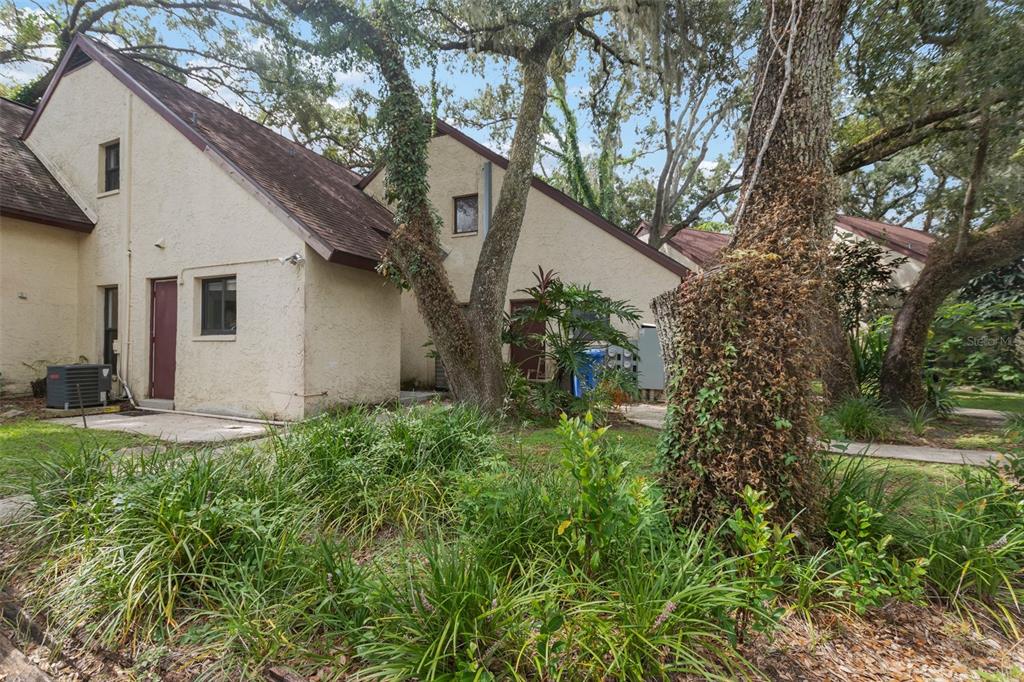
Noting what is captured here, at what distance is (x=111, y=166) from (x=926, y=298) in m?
15.4

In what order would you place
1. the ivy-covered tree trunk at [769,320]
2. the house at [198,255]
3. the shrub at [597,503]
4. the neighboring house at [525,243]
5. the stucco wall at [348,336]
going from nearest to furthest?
the shrub at [597,503], the ivy-covered tree trunk at [769,320], the stucco wall at [348,336], the house at [198,255], the neighboring house at [525,243]

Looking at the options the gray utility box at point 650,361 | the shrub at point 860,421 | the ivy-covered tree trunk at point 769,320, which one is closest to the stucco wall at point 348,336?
the gray utility box at point 650,361

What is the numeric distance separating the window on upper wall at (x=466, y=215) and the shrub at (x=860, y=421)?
27.9 ft

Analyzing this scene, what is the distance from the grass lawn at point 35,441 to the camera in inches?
157

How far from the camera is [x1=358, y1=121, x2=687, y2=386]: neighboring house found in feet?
34.2

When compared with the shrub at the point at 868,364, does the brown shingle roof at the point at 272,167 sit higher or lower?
higher

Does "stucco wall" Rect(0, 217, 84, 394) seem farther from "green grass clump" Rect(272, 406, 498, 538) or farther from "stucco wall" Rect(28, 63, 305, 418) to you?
"green grass clump" Rect(272, 406, 498, 538)

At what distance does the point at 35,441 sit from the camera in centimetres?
580

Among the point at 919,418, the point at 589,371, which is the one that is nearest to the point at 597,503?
the point at 589,371

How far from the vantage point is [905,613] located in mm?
2336

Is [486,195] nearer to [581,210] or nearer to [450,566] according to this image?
[581,210]

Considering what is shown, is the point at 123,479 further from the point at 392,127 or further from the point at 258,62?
the point at 258,62

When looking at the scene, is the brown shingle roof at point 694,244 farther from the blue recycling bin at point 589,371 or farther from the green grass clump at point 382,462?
the green grass clump at point 382,462

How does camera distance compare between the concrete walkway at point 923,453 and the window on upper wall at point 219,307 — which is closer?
the concrete walkway at point 923,453
